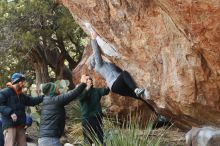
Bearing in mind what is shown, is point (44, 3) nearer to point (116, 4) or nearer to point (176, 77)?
point (116, 4)

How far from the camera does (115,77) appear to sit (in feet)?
31.2

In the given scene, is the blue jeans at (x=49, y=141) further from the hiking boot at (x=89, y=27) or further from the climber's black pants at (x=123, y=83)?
the hiking boot at (x=89, y=27)

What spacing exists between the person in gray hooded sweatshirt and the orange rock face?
0.17 meters

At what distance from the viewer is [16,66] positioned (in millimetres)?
17812

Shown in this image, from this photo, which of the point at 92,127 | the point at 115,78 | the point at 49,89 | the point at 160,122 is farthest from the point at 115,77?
the point at 160,122

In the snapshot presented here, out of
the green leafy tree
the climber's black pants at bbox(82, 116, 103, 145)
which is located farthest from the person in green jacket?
the green leafy tree

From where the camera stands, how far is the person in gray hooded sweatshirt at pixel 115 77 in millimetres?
9391

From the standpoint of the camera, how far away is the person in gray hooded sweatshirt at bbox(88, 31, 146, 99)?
939cm

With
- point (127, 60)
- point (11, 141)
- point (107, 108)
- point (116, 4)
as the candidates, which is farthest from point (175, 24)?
point (107, 108)

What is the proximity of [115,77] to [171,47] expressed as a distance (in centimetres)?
209

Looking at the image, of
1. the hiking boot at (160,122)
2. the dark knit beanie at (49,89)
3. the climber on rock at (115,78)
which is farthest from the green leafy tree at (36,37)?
the dark knit beanie at (49,89)

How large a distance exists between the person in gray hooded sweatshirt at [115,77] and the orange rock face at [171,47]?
17cm

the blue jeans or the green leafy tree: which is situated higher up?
the green leafy tree

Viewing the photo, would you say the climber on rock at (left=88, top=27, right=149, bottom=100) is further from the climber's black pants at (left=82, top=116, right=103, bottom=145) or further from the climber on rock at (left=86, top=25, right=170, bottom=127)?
the climber's black pants at (left=82, top=116, right=103, bottom=145)
